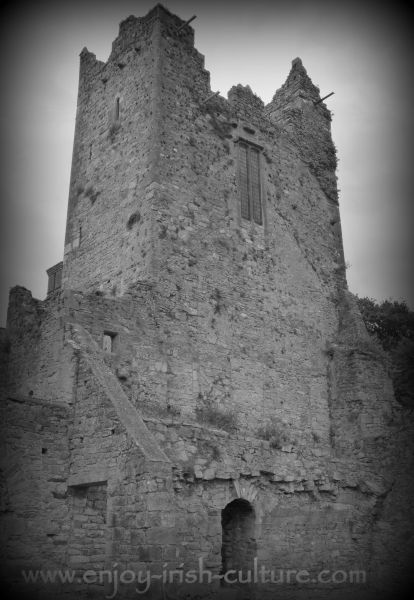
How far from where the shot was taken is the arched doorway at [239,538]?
1383cm

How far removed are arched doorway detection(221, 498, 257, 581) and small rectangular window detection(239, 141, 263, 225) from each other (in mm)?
8984

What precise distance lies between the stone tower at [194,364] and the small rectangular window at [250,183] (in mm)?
68

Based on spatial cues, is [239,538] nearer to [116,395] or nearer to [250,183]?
[116,395]

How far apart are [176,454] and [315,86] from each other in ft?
56.8

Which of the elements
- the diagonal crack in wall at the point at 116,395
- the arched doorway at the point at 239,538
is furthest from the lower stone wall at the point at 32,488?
the arched doorway at the point at 239,538

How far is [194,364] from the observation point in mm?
16812

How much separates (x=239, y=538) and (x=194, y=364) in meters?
4.44

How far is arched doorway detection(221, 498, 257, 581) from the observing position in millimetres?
13828

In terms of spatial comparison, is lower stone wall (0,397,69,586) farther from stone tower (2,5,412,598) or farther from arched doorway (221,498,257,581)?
arched doorway (221,498,257,581)

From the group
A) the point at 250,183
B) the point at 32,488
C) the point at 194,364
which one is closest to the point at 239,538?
the point at 194,364

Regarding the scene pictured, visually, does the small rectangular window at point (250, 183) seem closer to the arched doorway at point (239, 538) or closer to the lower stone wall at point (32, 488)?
the arched doorway at point (239, 538)

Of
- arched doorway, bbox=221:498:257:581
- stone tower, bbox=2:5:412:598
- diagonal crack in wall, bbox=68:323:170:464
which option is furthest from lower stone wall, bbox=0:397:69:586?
arched doorway, bbox=221:498:257:581

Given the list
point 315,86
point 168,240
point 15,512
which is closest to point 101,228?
point 168,240

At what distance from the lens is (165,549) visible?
10906 millimetres
